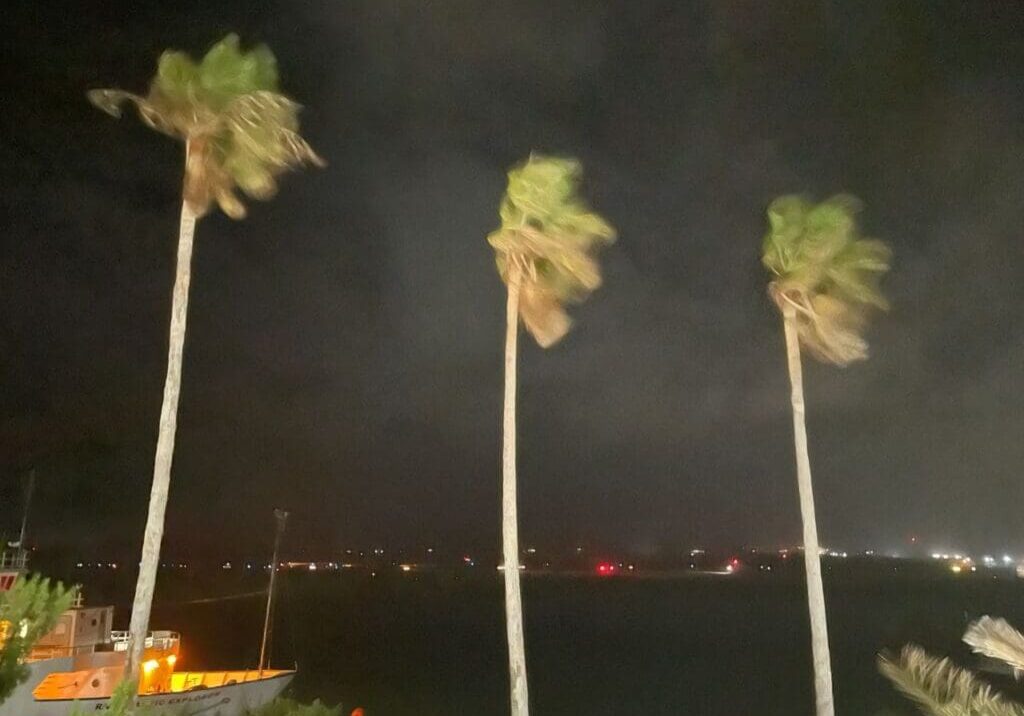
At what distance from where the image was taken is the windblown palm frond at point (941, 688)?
9094 millimetres

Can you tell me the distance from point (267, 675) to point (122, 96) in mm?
24506

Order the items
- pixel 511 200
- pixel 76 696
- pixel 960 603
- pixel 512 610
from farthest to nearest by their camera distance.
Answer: pixel 960 603 < pixel 76 696 < pixel 511 200 < pixel 512 610

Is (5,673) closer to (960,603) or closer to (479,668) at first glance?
(479,668)

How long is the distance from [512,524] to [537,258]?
6.17 m

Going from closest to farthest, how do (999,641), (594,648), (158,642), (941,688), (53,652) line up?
(999,641) < (941,688) < (53,652) < (158,642) < (594,648)

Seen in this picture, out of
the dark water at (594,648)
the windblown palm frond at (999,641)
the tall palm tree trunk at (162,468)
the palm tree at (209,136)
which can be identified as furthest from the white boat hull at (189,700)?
the dark water at (594,648)

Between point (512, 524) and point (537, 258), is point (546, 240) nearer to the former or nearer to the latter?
point (537, 258)

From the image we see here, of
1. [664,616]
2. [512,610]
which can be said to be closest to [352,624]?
[664,616]

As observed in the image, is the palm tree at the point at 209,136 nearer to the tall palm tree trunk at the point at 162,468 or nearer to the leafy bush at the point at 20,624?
the tall palm tree trunk at the point at 162,468

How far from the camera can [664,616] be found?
120188 mm

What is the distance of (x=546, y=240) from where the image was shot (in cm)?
1986

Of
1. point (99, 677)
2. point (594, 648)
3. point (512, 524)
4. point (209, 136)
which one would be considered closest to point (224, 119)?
point (209, 136)

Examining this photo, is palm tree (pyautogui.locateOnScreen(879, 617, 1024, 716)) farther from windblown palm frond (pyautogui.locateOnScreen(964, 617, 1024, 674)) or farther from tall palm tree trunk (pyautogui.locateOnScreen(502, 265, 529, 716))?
tall palm tree trunk (pyautogui.locateOnScreen(502, 265, 529, 716))

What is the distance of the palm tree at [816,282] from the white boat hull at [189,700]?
14399 millimetres
